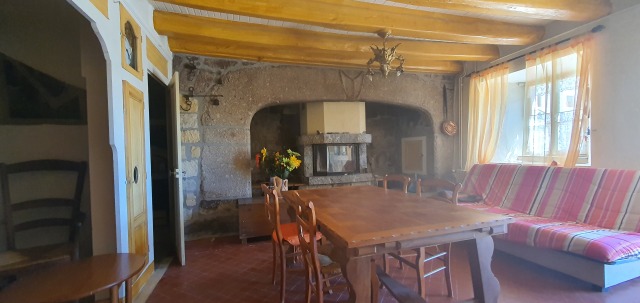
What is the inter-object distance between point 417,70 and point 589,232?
9.33 ft

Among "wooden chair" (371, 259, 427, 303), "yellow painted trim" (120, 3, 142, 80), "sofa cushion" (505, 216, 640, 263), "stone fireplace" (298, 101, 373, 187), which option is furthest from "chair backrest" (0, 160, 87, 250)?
"sofa cushion" (505, 216, 640, 263)

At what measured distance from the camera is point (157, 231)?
3.94 meters

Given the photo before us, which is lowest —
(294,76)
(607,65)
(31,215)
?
(31,215)

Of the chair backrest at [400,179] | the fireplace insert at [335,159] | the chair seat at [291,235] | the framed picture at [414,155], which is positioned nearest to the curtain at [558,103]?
the framed picture at [414,155]

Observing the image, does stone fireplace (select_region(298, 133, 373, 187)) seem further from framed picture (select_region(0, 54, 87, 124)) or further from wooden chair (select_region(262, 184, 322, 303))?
framed picture (select_region(0, 54, 87, 124))

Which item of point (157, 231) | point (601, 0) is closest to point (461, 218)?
point (601, 0)

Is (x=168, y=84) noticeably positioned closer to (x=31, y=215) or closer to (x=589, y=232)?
(x=31, y=215)

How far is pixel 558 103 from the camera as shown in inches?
123

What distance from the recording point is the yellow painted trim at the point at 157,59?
256 cm

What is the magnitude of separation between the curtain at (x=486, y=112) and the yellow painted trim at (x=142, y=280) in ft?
14.0

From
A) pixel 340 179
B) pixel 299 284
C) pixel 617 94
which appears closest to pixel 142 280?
pixel 299 284

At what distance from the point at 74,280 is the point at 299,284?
4.99 ft

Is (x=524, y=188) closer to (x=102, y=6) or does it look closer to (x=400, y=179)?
(x=400, y=179)

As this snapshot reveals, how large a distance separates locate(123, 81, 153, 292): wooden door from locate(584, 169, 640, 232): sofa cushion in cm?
367
